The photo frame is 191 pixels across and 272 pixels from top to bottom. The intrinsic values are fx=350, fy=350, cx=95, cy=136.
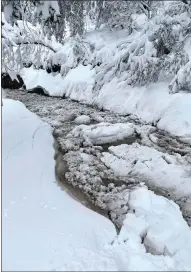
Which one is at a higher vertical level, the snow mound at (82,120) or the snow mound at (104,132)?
the snow mound at (104,132)

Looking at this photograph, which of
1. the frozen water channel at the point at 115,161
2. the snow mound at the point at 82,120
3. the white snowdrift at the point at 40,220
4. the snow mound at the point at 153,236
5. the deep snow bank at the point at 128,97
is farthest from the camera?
the snow mound at the point at 82,120

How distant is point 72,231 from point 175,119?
567 cm

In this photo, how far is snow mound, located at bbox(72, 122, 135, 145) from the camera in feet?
28.7

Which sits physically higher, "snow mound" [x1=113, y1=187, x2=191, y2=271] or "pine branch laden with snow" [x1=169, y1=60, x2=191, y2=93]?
"pine branch laden with snow" [x1=169, y1=60, x2=191, y2=93]

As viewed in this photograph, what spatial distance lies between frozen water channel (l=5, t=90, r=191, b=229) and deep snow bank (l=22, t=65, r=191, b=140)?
0.41 metres

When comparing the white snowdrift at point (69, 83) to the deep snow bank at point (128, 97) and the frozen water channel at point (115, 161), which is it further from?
the frozen water channel at point (115, 161)

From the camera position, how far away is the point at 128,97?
37.5 feet

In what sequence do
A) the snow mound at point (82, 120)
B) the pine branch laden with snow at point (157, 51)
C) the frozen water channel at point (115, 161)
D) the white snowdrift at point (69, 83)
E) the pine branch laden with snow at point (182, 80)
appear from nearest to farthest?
the frozen water channel at point (115, 161), the pine branch laden with snow at point (182, 80), the snow mound at point (82, 120), the pine branch laden with snow at point (157, 51), the white snowdrift at point (69, 83)

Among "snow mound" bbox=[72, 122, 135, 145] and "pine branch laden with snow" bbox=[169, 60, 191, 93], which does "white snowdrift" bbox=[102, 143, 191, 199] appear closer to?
"snow mound" bbox=[72, 122, 135, 145]

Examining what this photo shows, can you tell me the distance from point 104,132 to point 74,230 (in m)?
4.61

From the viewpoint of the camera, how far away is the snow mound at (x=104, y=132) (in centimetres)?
873

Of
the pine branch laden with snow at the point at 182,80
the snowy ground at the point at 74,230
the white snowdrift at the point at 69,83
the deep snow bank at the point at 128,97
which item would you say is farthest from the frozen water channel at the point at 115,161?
the white snowdrift at the point at 69,83

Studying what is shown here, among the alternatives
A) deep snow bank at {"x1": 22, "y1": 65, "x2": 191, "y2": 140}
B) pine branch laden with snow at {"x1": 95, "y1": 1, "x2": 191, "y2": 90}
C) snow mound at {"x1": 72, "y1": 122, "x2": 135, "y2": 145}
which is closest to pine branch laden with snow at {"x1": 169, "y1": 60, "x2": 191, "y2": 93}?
deep snow bank at {"x1": 22, "y1": 65, "x2": 191, "y2": 140}

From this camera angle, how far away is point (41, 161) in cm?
696
